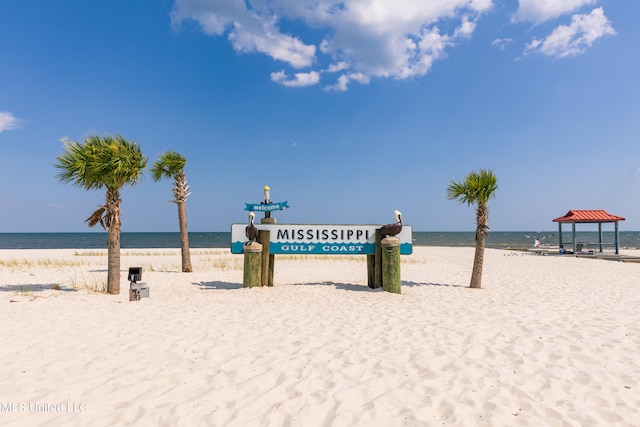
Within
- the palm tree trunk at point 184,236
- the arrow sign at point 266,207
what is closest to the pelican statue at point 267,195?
the arrow sign at point 266,207

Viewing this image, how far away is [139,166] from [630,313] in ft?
42.7

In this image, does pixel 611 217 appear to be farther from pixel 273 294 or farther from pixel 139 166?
pixel 139 166

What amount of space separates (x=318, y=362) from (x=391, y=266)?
19.6 ft

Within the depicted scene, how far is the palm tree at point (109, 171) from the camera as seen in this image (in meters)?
9.81

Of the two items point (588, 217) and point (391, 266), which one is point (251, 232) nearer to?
point (391, 266)

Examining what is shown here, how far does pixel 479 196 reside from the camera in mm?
11734

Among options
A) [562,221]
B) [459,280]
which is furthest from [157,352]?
[562,221]

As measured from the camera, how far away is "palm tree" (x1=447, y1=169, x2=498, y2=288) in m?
11.6

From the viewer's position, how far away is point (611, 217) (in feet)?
85.5

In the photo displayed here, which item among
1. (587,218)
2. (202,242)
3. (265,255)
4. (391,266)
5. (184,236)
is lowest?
(202,242)

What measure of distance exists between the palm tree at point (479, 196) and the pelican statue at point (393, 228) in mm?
2681

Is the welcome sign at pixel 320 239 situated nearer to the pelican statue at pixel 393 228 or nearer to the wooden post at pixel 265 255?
the wooden post at pixel 265 255

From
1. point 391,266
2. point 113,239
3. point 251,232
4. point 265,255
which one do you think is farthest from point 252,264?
point 391,266

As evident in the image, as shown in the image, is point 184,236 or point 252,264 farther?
point 184,236
